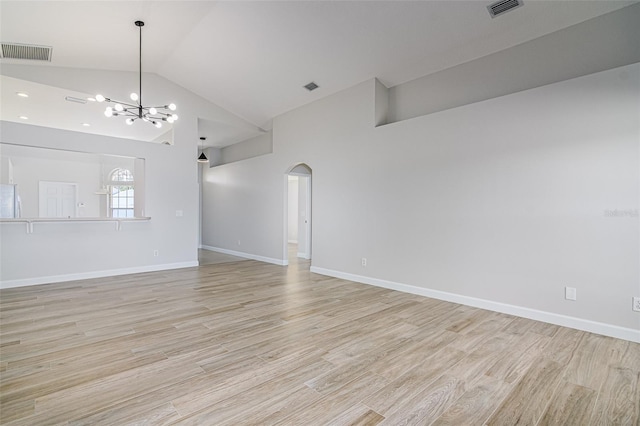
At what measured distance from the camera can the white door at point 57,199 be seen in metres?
5.23

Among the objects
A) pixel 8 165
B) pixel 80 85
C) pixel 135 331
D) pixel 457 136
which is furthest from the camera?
pixel 80 85

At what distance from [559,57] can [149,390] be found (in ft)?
17.3

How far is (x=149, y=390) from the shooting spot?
202cm

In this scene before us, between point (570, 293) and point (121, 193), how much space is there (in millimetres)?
7510

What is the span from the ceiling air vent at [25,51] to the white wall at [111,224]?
0.40m

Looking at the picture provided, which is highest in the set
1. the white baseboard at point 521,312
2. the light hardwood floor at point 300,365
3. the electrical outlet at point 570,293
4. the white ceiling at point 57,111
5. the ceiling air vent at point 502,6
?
the ceiling air vent at point 502,6

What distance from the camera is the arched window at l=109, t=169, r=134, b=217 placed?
604 centimetres

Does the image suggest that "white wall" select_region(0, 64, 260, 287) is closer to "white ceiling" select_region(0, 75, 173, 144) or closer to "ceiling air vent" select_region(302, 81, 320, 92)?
"white ceiling" select_region(0, 75, 173, 144)

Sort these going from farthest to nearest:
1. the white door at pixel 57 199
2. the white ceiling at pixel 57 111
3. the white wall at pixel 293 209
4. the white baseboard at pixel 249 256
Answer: the white wall at pixel 293 209
the white baseboard at pixel 249 256
the white door at pixel 57 199
the white ceiling at pixel 57 111

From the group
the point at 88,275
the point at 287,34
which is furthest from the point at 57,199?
the point at 287,34

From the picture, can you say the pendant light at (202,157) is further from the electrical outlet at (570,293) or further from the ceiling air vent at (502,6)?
the electrical outlet at (570,293)

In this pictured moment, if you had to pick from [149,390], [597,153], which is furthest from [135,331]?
[597,153]

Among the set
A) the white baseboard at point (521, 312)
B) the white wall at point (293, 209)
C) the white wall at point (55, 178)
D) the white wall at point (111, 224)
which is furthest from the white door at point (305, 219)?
the white wall at point (55, 178)

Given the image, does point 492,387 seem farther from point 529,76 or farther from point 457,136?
point 529,76
